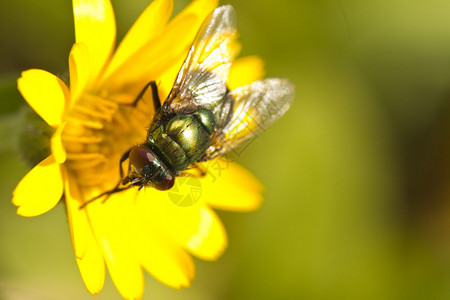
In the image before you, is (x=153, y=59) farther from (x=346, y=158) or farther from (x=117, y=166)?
(x=346, y=158)

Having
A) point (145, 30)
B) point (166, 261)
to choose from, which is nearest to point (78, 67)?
point (145, 30)

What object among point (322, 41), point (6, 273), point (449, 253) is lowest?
point (6, 273)

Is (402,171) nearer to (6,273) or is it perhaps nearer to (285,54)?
(285,54)

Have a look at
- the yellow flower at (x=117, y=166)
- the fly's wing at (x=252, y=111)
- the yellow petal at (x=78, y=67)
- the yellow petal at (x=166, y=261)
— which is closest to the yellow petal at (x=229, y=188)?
the yellow flower at (x=117, y=166)

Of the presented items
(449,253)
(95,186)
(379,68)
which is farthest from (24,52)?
(449,253)

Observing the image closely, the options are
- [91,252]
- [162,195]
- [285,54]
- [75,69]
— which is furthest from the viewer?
[285,54]

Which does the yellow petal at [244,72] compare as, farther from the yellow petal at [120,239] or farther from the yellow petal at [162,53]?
the yellow petal at [120,239]

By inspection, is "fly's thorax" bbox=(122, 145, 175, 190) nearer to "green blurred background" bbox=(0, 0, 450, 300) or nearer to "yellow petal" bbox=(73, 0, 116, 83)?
"yellow petal" bbox=(73, 0, 116, 83)

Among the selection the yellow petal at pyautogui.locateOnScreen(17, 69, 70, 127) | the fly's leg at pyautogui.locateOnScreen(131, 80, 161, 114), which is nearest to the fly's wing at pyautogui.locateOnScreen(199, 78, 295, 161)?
the fly's leg at pyautogui.locateOnScreen(131, 80, 161, 114)
